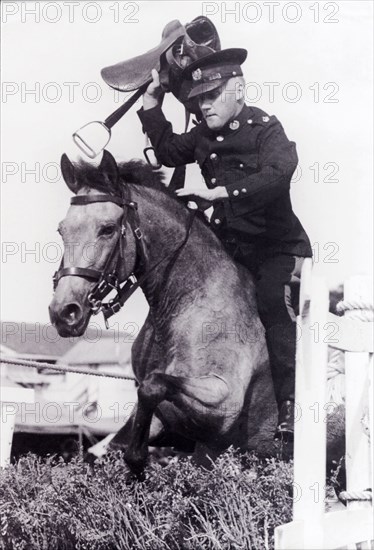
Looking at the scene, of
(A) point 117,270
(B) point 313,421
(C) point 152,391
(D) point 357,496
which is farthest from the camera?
(A) point 117,270

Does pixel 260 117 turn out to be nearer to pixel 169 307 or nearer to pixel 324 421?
pixel 169 307

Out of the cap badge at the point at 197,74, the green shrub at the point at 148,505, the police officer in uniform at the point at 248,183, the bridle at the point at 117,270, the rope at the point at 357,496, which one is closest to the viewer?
the rope at the point at 357,496

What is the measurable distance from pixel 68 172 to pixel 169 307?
563mm

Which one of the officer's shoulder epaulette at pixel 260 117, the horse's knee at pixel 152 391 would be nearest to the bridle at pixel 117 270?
the horse's knee at pixel 152 391

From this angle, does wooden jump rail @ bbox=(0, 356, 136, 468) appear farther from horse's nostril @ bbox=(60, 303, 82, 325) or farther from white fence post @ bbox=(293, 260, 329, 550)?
white fence post @ bbox=(293, 260, 329, 550)

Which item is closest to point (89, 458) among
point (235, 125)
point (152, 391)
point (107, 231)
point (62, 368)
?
point (62, 368)

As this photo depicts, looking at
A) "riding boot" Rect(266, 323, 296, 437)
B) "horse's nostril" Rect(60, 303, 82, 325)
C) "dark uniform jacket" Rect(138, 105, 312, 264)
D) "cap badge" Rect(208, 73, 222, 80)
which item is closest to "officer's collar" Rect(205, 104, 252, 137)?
"dark uniform jacket" Rect(138, 105, 312, 264)

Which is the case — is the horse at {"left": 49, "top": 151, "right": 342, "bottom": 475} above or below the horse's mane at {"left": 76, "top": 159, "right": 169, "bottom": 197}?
below

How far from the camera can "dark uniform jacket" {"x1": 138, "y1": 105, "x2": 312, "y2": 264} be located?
10.4ft

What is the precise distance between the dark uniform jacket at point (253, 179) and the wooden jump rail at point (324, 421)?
0.43 m

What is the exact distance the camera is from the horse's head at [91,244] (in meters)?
3.03

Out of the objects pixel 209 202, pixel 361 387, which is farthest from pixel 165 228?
pixel 361 387

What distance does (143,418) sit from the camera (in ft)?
10.1

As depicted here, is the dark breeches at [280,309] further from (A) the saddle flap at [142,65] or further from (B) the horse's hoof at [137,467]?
(A) the saddle flap at [142,65]
